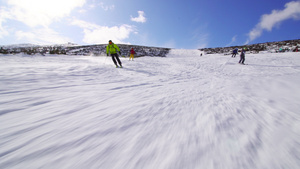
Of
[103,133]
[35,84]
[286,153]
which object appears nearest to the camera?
[286,153]

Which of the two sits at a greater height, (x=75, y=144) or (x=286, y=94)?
(x=286, y=94)

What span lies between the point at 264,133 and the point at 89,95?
3.22 m

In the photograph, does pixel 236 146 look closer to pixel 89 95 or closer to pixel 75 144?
pixel 75 144

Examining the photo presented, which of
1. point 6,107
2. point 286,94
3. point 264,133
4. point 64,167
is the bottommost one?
point 64,167

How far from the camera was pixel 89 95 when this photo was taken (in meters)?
2.53

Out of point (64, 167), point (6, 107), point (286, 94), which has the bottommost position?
point (64, 167)

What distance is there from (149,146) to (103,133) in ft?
2.05

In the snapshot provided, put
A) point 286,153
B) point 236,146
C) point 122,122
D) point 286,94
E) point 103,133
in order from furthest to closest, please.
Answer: point 286,94 → point 122,122 → point 103,133 → point 236,146 → point 286,153

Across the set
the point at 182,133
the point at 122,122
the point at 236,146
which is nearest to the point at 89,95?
the point at 122,122

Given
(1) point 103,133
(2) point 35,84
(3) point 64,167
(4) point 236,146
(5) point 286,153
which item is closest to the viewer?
(3) point 64,167

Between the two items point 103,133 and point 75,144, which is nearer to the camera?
point 75,144

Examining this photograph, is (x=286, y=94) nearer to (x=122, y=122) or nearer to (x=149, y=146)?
(x=149, y=146)

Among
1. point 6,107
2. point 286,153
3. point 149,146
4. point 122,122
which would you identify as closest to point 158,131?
point 149,146

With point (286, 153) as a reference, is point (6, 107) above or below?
above
